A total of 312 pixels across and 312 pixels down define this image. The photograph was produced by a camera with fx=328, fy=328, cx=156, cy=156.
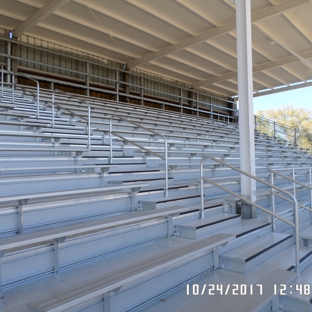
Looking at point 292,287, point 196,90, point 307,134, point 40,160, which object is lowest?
point 292,287

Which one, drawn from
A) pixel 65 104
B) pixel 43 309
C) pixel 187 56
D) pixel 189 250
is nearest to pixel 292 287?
pixel 189 250

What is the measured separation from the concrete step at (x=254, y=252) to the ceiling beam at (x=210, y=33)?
22.8ft

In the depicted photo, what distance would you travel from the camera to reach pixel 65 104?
26.4ft

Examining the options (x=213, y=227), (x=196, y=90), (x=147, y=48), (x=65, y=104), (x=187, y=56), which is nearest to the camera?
(x=213, y=227)

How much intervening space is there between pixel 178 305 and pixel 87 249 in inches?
31.4

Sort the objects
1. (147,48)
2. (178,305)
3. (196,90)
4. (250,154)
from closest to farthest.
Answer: (178,305) < (250,154) < (147,48) < (196,90)

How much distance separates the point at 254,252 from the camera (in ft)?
10.4

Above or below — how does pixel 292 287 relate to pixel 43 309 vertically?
below

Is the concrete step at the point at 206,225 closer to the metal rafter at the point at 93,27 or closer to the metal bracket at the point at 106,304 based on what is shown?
the metal bracket at the point at 106,304

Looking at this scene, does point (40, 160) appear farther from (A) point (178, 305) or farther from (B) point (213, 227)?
(A) point (178, 305)

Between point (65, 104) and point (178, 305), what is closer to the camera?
point (178, 305)

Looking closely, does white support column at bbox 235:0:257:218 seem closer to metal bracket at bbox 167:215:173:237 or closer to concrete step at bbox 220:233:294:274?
concrete step at bbox 220:233:294:274

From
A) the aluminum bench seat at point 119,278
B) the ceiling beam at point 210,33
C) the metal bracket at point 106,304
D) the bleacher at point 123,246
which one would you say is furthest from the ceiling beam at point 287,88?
the metal bracket at point 106,304

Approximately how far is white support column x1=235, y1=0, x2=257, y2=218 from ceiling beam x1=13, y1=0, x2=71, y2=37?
15.4 ft
